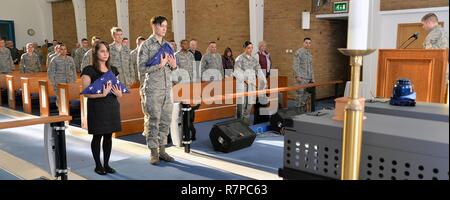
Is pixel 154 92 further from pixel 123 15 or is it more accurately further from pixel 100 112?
pixel 123 15

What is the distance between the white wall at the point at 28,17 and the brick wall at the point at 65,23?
338mm

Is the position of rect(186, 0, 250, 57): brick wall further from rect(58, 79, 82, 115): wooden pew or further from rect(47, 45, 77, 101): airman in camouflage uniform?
rect(58, 79, 82, 115): wooden pew

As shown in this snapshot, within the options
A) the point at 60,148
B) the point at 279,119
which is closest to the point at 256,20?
the point at 279,119

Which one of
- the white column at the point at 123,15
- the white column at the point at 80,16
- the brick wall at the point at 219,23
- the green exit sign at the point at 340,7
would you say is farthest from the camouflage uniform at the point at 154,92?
the white column at the point at 80,16

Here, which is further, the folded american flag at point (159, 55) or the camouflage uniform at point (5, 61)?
the camouflage uniform at point (5, 61)

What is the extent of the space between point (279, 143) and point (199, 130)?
152 centimetres

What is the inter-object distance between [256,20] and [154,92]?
22.3 ft

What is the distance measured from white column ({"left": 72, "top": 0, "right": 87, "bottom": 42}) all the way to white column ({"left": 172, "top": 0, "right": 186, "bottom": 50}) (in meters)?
5.87

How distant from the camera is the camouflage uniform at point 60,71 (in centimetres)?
743

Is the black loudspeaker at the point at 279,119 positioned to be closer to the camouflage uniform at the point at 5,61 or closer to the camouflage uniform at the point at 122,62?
the camouflage uniform at the point at 122,62

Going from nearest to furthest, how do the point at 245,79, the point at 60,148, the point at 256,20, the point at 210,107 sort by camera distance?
1. the point at 60,148
2. the point at 245,79
3. the point at 210,107
4. the point at 256,20

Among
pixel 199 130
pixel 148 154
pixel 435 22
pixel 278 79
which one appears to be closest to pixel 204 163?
pixel 148 154

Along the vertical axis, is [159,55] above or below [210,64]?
above

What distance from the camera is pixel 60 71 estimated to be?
749 cm
